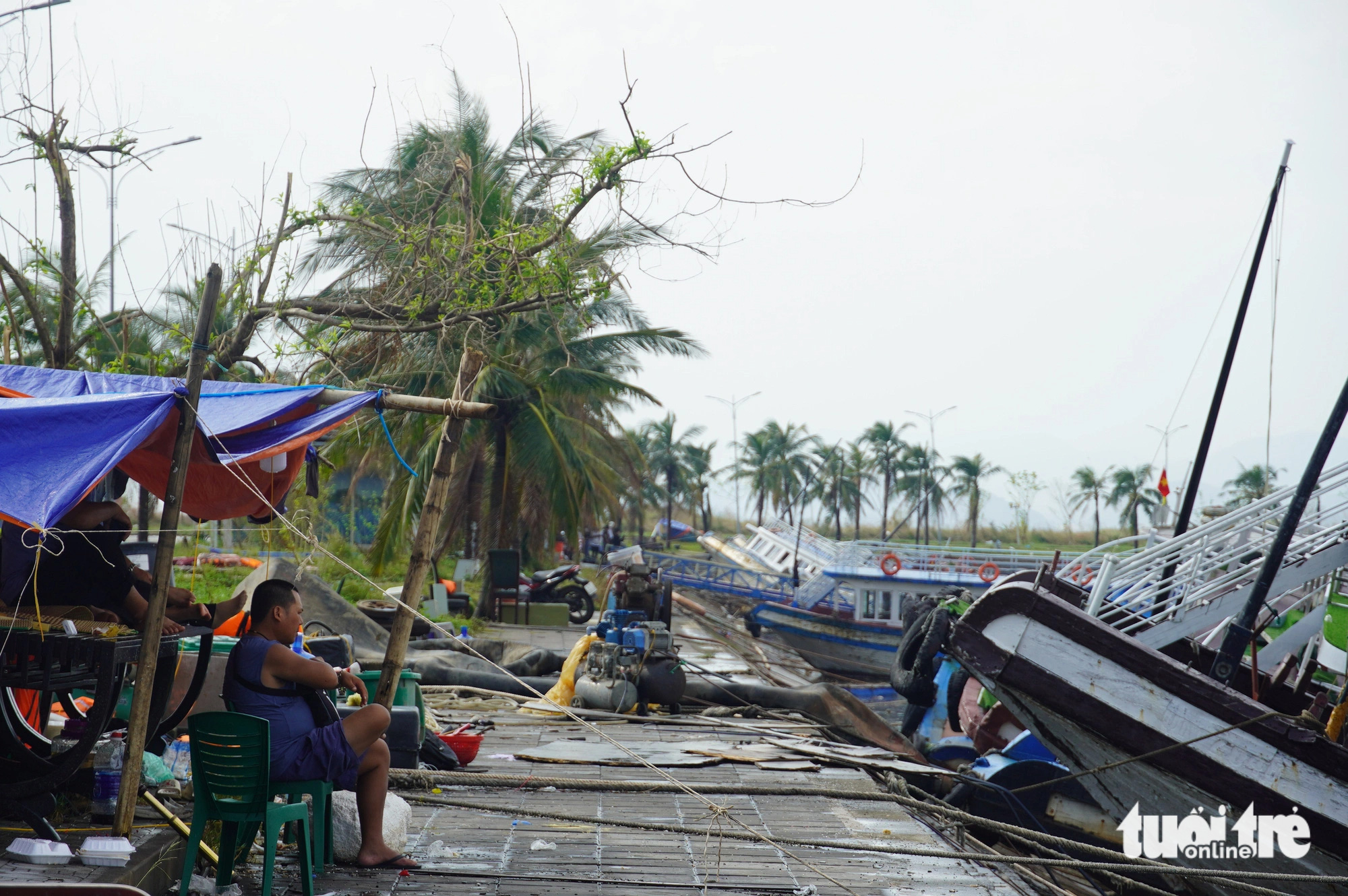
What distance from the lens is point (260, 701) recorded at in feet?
15.1

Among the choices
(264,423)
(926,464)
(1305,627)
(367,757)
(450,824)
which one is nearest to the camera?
(367,757)

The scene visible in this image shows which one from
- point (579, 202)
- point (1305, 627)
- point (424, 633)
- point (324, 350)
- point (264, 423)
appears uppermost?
point (579, 202)

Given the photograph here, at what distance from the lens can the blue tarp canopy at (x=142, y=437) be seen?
435 cm

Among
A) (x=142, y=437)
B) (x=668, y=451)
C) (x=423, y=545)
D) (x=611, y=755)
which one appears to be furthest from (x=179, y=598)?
(x=668, y=451)

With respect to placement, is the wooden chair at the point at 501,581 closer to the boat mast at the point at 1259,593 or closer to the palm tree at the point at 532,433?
the palm tree at the point at 532,433

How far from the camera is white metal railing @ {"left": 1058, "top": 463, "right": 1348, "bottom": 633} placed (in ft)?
27.0

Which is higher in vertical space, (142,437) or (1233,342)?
(1233,342)

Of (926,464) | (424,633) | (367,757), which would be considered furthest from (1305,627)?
(926,464)

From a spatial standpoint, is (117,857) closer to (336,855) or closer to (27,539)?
(336,855)

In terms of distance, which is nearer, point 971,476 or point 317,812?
point 317,812

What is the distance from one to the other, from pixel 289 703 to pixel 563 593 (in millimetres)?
17628

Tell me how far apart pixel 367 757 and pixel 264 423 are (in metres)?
1.87

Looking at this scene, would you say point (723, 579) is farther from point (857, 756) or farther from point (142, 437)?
point (142, 437)

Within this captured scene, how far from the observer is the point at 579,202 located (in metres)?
7.75
